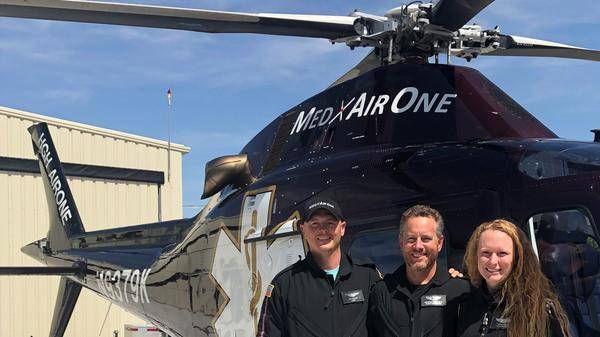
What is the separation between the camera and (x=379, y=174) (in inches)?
189

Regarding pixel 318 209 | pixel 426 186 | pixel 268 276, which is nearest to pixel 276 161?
pixel 268 276

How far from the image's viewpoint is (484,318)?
2502 millimetres

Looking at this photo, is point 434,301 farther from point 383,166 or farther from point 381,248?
point 383,166

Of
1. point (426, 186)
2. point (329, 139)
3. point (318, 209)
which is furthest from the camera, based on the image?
point (329, 139)

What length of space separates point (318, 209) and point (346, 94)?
298 cm

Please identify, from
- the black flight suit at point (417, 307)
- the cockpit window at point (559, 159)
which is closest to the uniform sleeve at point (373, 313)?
the black flight suit at point (417, 307)

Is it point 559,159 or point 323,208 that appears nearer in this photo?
point 323,208

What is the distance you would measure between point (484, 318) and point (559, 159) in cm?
172

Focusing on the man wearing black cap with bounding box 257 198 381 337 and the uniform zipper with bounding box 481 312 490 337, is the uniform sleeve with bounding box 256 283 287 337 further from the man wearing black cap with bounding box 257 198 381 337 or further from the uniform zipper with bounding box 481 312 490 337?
the uniform zipper with bounding box 481 312 490 337

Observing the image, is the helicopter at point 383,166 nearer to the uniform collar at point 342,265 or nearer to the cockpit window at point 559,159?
the cockpit window at point 559,159

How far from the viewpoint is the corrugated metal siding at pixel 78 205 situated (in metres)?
16.8

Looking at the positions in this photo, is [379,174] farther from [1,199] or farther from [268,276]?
[1,199]

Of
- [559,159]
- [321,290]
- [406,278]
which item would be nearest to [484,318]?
[406,278]

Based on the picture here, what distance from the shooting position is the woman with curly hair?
2.40 meters
